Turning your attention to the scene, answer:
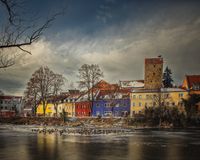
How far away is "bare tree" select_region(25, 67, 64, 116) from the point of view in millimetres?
79562

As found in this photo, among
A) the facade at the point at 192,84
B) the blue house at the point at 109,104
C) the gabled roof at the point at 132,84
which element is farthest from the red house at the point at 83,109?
the facade at the point at 192,84

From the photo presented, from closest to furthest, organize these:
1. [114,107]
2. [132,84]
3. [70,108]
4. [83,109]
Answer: [114,107] → [83,109] → [132,84] → [70,108]

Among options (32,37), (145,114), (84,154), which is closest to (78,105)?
(145,114)

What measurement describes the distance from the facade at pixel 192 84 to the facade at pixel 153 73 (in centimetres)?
941

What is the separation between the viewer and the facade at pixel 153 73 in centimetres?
10462

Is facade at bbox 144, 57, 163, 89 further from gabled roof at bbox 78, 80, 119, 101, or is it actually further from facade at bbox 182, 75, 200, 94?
gabled roof at bbox 78, 80, 119, 101

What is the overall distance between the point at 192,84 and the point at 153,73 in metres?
14.9

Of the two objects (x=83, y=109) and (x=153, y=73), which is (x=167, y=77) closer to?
(x=153, y=73)

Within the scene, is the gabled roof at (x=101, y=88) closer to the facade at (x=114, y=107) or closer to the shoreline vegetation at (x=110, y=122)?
the facade at (x=114, y=107)

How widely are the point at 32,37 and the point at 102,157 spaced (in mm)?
8411

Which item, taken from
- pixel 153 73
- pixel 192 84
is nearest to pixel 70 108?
pixel 153 73

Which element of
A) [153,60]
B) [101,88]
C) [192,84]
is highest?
[153,60]

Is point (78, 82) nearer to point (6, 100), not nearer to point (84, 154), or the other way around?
point (84, 154)

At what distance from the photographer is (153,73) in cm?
10688
